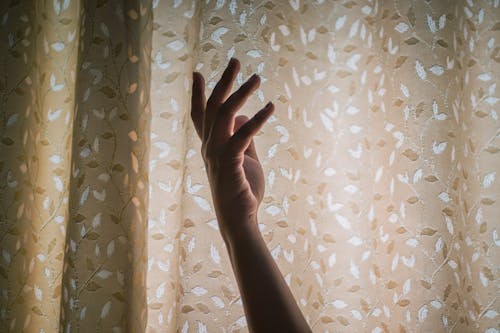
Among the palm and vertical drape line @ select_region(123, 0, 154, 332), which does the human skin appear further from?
vertical drape line @ select_region(123, 0, 154, 332)

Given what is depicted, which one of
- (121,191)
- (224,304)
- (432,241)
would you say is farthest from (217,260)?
(432,241)

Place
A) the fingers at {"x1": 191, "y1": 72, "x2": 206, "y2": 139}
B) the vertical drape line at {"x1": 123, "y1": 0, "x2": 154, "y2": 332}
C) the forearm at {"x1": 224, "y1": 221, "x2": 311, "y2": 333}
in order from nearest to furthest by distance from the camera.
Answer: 1. the forearm at {"x1": 224, "y1": 221, "x2": 311, "y2": 333}
2. the fingers at {"x1": 191, "y1": 72, "x2": 206, "y2": 139}
3. the vertical drape line at {"x1": 123, "y1": 0, "x2": 154, "y2": 332}

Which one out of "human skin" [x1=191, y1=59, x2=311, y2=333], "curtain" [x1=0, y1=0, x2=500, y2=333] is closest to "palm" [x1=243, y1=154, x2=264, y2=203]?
"human skin" [x1=191, y1=59, x2=311, y2=333]

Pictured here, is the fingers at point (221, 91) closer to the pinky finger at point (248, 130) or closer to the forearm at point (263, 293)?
the pinky finger at point (248, 130)

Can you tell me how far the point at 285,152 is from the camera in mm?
1058

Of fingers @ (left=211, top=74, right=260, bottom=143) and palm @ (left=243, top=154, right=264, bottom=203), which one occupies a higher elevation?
fingers @ (left=211, top=74, right=260, bottom=143)

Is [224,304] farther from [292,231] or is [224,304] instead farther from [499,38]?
[499,38]

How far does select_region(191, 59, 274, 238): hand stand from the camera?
0.52 metres

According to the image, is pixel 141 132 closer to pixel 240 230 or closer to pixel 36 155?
pixel 36 155

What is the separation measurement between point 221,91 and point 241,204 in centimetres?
16

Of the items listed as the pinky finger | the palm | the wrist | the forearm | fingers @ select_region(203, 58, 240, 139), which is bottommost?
the forearm

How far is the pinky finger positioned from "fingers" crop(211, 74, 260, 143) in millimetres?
18

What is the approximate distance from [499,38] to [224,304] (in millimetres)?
1062

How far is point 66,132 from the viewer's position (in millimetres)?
1044
